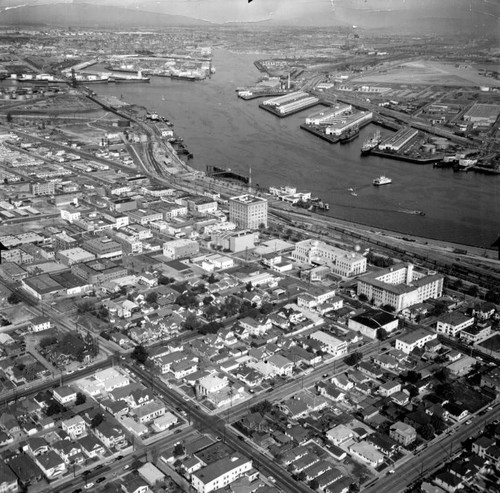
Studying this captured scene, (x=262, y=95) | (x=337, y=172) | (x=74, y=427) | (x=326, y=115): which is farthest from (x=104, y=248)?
(x=262, y=95)

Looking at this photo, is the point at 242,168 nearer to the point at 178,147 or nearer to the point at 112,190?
the point at 178,147

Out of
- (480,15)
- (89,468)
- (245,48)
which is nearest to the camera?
(89,468)

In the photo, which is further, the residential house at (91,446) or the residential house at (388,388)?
the residential house at (388,388)

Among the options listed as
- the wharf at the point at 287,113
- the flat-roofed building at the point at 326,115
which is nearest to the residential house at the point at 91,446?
the flat-roofed building at the point at 326,115

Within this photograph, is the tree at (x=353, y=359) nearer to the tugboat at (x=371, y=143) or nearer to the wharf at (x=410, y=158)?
the wharf at (x=410, y=158)

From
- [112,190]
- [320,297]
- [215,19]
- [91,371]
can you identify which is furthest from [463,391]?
[215,19]

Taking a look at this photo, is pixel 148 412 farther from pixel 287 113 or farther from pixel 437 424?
pixel 287 113
